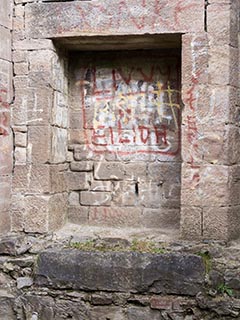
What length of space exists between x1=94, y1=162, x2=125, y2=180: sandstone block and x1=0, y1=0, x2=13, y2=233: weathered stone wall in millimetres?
958

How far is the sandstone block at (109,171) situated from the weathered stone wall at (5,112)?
3.14 ft

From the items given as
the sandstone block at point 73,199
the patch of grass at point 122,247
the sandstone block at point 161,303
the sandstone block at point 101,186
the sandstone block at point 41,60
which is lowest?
the sandstone block at point 161,303

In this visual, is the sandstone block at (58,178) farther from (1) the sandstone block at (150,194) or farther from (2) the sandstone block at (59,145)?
(1) the sandstone block at (150,194)

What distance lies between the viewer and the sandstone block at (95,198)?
18.6 ft

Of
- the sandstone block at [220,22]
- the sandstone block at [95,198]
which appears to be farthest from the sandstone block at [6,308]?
the sandstone block at [220,22]

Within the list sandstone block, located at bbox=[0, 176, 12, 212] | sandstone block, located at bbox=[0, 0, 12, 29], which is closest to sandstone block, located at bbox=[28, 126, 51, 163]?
sandstone block, located at bbox=[0, 176, 12, 212]

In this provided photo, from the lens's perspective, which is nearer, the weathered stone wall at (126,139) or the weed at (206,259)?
the weed at (206,259)

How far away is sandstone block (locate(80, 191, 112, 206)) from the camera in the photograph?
567 centimetres

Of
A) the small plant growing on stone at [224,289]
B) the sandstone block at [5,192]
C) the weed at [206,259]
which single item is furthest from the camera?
the sandstone block at [5,192]

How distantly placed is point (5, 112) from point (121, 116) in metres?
1.24

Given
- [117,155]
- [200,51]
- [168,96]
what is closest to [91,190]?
[117,155]

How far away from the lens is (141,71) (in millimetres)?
5648

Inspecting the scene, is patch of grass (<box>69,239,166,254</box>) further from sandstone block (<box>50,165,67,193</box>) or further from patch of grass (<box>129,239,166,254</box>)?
sandstone block (<box>50,165,67,193</box>)

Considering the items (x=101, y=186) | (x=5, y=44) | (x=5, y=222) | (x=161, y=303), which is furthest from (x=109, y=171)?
(x=5, y=44)
